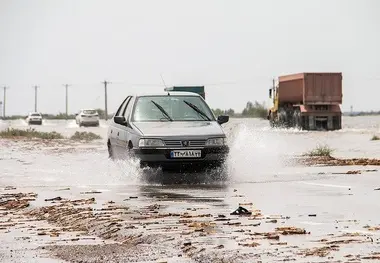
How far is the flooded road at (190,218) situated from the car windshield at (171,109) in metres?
1.06

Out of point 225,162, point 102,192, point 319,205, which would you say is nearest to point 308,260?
point 319,205

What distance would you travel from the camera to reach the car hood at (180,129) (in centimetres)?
1683

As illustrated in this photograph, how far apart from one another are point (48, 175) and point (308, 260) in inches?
517

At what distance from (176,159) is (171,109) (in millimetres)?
1919

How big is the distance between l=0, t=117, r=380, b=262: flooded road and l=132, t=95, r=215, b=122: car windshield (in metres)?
1.06

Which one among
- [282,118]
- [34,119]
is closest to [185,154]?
[282,118]

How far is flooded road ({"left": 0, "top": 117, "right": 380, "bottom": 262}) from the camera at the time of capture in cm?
773

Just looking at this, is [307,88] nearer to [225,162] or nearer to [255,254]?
[225,162]

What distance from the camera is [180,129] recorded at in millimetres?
17141

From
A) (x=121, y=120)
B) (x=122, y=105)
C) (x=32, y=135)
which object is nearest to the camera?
(x=121, y=120)

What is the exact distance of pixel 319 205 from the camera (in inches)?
470

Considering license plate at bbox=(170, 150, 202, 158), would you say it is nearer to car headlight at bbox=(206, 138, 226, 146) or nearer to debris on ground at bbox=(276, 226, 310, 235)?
car headlight at bbox=(206, 138, 226, 146)

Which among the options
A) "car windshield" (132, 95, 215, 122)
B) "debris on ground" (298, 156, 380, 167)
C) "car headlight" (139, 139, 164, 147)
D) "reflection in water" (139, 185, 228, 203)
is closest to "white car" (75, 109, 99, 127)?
"debris on ground" (298, 156, 380, 167)

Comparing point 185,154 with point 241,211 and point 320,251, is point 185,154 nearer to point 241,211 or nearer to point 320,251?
point 241,211
